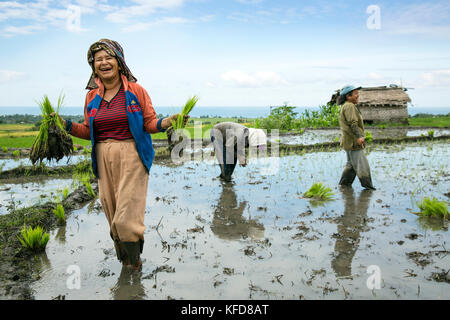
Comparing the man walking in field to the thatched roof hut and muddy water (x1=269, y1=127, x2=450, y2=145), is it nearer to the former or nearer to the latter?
muddy water (x1=269, y1=127, x2=450, y2=145)

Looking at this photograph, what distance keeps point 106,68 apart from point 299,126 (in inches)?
590

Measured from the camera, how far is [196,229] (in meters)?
4.41

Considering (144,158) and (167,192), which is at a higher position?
(144,158)

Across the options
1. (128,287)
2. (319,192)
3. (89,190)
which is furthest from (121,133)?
(319,192)

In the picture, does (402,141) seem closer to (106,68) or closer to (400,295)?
(400,295)

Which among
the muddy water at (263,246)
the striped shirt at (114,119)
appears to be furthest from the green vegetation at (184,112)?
the muddy water at (263,246)

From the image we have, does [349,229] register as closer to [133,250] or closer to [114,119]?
[133,250]

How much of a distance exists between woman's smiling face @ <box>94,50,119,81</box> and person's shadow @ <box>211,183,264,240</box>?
210cm

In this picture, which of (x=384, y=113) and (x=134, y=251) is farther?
(x=384, y=113)

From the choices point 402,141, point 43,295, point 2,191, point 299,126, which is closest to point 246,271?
point 43,295

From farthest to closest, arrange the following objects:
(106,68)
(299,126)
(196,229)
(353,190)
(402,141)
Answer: (299,126) < (402,141) < (353,190) < (196,229) < (106,68)

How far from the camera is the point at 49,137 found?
3297 mm

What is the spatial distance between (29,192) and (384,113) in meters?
17.2

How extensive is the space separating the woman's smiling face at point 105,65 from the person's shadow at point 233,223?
2098 mm
